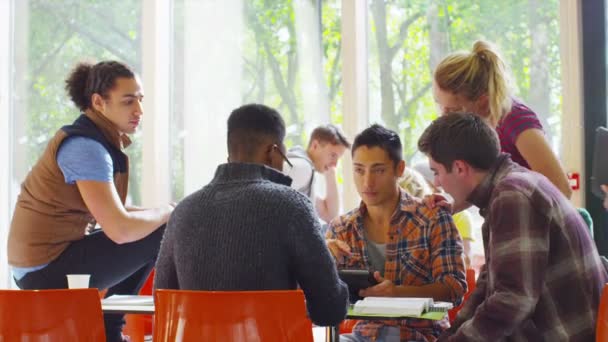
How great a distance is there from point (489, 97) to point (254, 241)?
4.05 feet

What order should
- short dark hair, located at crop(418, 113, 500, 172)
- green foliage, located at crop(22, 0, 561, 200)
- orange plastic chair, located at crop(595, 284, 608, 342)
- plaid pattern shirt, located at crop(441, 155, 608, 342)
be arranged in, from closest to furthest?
orange plastic chair, located at crop(595, 284, 608, 342), plaid pattern shirt, located at crop(441, 155, 608, 342), short dark hair, located at crop(418, 113, 500, 172), green foliage, located at crop(22, 0, 561, 200)

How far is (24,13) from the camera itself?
21.4 ft

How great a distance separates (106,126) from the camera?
3.38m

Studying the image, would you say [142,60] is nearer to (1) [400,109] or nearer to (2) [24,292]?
(1) [400,109]

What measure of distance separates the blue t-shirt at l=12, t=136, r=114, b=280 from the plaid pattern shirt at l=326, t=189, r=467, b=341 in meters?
1.03

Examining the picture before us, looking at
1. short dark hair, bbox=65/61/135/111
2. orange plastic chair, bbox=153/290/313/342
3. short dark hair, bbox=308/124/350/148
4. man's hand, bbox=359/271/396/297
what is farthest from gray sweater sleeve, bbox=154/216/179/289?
short dark hair, bbox=308/124/350/148

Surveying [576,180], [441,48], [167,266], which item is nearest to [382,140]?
[167,266]

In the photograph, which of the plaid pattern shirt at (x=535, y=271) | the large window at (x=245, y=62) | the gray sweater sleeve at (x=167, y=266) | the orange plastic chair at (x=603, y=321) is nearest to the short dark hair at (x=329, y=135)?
the large window at (x=245, y=62)

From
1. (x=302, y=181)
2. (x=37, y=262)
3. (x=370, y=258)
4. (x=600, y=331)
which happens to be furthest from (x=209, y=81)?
(x=600, y=331)

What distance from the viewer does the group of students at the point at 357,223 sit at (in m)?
2.07

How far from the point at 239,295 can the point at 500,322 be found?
666mm

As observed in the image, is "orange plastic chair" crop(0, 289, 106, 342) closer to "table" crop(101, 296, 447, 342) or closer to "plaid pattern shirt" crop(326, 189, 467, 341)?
"table" crop(101, 296, 447, 342)

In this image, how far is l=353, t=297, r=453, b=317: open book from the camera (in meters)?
2.16

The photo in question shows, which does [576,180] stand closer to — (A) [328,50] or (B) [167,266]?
(A) [328,50]
